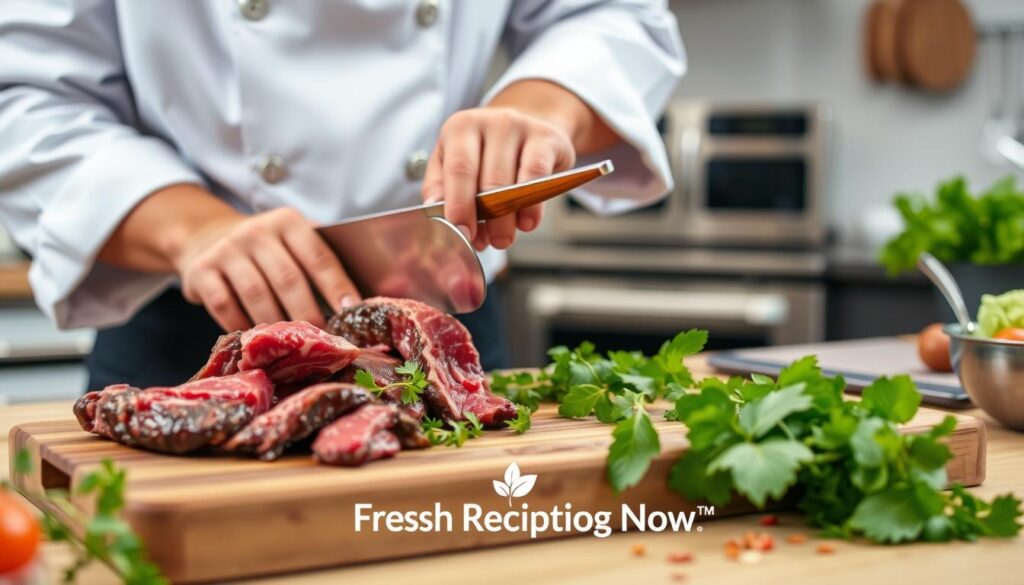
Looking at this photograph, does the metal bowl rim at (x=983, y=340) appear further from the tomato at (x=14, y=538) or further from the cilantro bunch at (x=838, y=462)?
the tomato at (x=14, y=538)

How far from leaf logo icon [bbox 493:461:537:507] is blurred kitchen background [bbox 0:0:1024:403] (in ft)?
7.90

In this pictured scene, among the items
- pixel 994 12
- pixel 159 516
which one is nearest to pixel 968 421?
pixel 159 516

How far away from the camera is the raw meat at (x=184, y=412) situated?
0.96 metres

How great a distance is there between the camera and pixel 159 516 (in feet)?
2.67

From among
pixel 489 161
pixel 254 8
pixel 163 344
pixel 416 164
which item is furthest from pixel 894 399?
pixel 163 344

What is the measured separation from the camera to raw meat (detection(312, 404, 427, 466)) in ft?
2.99

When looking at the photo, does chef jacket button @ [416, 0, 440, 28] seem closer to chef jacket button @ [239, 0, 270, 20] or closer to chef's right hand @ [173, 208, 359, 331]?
chef jacket button @ [239, 0, 270, 20]

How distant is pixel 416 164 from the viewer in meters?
1.63

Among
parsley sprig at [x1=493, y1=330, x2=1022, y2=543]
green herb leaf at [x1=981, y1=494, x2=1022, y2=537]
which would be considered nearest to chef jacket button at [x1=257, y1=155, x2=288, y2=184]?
parsley sprig at [x1=493, y1=330, x2=1022, y2=543]

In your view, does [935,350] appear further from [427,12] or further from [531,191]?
[427,12]

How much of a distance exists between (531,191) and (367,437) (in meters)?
0.41

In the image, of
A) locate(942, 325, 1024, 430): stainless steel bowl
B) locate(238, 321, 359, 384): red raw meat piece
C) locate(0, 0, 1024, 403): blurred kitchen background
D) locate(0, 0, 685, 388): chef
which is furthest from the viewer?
locate(0, 0, 1024, 403): blurred kitchen background

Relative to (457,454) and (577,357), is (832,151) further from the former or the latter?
(457,454)

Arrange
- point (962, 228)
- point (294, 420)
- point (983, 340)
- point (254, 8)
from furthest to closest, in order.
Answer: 1. point (962, 228)
2. point (254, 8)
3. point (983, 340)
4. point (294, 420)
